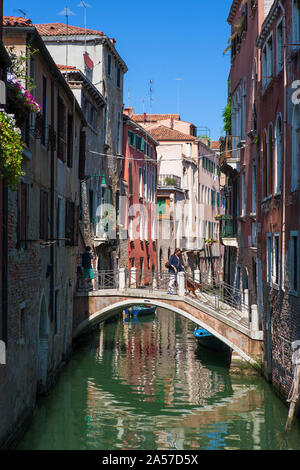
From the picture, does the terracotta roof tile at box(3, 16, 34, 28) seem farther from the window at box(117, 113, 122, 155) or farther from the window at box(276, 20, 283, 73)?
the window at box(117, 113, 122, 155)

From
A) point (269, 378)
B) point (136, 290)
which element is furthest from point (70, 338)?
point (269, 378)

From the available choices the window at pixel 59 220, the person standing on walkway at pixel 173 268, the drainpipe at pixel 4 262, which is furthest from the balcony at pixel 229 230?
the drainpipe at pixel 4 262

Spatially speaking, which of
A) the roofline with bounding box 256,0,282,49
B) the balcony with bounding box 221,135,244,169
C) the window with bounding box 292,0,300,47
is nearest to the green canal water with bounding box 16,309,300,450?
the balcony with bounding box 221,135,244,169

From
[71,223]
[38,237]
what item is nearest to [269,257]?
[38,237]

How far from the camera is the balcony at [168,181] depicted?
141ft

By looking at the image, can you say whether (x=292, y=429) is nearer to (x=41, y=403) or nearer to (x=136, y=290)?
(x=41, y=403)

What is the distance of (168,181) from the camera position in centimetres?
4284

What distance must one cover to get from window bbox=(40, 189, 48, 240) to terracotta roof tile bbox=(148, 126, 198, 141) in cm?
3085

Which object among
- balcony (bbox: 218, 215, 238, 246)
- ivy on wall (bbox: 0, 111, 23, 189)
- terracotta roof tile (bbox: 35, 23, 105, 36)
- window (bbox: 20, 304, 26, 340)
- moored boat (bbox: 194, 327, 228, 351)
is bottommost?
moored boat (bbox: 194, 327, 228, 351)

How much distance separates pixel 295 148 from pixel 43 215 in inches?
219

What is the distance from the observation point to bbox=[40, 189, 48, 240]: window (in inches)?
583

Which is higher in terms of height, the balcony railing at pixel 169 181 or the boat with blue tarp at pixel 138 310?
the balcony railing at pixel 169 181

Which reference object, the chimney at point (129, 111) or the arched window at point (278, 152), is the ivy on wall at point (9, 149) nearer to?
the arched window at point (278, 152)
